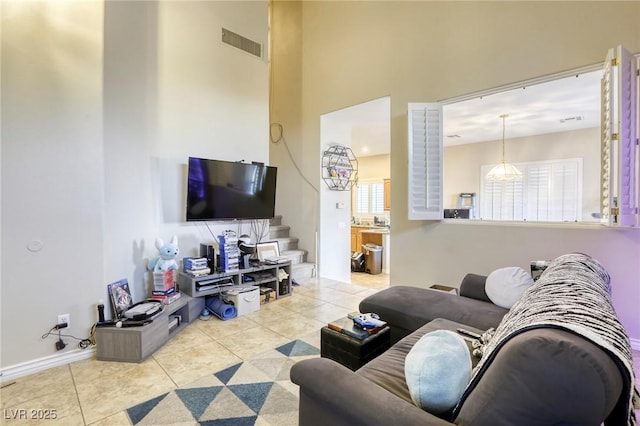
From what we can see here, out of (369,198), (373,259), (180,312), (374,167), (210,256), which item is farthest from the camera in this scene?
(369,198)

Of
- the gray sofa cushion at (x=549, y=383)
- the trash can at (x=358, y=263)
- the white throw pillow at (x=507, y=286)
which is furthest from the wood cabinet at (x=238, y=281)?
the gray sofa cushion at (x=549, y=383)

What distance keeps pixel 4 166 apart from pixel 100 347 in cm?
153

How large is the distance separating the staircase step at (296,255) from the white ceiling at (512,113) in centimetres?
225

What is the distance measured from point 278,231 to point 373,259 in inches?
95.4

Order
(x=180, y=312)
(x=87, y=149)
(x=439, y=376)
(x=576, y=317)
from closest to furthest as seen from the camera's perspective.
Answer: (x=576, y=317) < (x=439, y=376) < (x=87, y=149) < (x=180, y=312)

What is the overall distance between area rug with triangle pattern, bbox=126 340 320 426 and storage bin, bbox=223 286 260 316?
1.10m

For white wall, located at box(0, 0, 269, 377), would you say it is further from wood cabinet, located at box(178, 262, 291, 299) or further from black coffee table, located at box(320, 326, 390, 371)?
black coffee table, located at box(320, 326, 390, 371)

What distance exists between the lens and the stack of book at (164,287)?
298 cm

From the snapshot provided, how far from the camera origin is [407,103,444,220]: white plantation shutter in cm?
366

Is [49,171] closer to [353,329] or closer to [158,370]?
[158,370]

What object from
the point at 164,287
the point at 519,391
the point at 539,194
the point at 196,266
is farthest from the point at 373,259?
the point at 519,391

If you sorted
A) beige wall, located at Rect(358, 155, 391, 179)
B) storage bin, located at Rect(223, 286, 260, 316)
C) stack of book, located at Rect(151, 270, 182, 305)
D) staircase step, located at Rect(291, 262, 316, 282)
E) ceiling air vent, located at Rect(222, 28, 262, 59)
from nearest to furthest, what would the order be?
stack of book, located at Rect(151, 270, 182, 305), storage bin, located at Rect(223, 286, 260, 316), ceiling air vent, located at Rect(222, 28, 262, 59), staircase step, located at Rect(291, 262, 316, 282), beige wall, located at Rect(358, 155, 391, 179)

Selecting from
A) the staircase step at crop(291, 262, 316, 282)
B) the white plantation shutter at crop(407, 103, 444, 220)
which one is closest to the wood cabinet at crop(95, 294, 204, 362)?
the staircase step at crop(291, 262, 316, 282)

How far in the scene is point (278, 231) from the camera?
17.3 ft
